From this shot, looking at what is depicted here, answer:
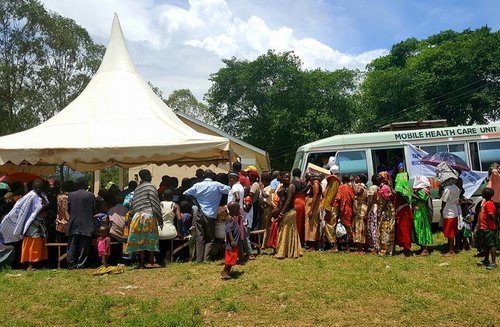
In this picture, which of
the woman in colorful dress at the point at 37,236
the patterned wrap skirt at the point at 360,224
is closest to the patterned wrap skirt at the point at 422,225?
the patterned wrap skirt at the point at 360,224

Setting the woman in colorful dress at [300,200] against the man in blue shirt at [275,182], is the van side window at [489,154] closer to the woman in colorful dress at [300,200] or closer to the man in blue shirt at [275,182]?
the woman in colorful dress at [300,200]

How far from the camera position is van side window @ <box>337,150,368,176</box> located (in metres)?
11.7


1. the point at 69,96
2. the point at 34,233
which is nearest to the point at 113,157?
the point at 34,233

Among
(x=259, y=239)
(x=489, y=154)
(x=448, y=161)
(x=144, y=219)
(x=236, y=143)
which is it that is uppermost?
(x=236, y=143)

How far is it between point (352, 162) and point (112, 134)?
19.7ft

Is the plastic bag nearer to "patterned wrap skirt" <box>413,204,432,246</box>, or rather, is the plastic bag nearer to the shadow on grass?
"patterned wrap skirt" <box>413,204,432,246</box>

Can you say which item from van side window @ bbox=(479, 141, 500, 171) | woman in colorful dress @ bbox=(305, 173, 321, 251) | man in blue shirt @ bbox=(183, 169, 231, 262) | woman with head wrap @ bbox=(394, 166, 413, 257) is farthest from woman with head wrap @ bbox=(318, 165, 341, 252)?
van side window @ bbox=(479, 141, 500, 171)

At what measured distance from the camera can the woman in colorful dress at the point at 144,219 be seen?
26.4 ft

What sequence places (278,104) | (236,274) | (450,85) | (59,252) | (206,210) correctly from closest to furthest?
(236,274) → (206,210) → (59,252) → (450,85) → (278,104)

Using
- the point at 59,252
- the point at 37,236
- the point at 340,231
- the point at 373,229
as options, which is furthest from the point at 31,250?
the point at 373,229

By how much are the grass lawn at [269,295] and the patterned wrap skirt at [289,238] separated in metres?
0.41

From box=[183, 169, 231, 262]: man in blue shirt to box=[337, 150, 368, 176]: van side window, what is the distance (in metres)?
4.36

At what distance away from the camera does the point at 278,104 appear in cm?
3769

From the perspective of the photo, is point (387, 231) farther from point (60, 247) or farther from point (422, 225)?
point (60, 247)
